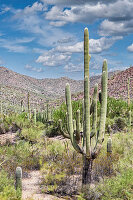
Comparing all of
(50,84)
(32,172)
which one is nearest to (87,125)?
(32,172)

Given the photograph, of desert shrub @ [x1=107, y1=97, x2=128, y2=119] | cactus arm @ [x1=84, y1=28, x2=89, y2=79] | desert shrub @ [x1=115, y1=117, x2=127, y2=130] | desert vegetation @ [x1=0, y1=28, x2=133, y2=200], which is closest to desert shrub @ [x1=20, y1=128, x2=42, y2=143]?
desert vegetation @ [x1=0, y1=28, x2=133, y2=200]

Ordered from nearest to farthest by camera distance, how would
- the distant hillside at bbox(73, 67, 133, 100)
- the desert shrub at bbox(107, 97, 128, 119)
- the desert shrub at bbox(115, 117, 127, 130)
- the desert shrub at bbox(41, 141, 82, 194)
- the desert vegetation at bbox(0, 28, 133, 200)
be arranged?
the desert vegetation at bbox(0, 28, 133, 200), the desert shrub at bbox(41, 141, 82, 194), the desert shrub at bbox(115, 117, 127, 130), the desert shrub at bbox(107, 97, 128, 119), the distant hillside at bbox(73, 67, 133, 100)

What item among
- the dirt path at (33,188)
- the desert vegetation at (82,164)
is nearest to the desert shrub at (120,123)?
the desert vegetation at (82,164)

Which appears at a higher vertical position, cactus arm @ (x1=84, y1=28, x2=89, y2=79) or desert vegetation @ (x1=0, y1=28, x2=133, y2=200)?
cactus arm @ (x1=84, y1=28, x2=89, y2=79)

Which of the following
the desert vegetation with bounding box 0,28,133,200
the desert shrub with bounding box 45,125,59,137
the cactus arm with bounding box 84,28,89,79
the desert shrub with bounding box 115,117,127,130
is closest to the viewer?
the desert vegetation with bounding box 0,28,133,200

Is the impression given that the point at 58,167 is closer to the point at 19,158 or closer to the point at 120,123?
the point at 19,158

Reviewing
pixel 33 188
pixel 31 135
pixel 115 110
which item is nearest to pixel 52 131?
pixel 31 135

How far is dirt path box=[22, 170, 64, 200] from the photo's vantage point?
18.1ft

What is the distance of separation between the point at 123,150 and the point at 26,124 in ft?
27.1

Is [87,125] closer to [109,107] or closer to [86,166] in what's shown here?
[86,166]

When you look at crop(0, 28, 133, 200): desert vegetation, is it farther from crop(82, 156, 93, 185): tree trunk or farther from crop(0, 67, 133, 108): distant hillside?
crop(0, 67, 133, 108): distant hillside

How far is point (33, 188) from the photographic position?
6281 millimetres

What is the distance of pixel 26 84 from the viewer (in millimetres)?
106500

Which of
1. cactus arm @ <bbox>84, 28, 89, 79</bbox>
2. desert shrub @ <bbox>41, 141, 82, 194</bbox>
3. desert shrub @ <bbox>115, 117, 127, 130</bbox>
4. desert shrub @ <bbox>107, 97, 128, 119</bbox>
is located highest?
cactus arm @ <bbox>84, 28, 89, 79</bbox>
